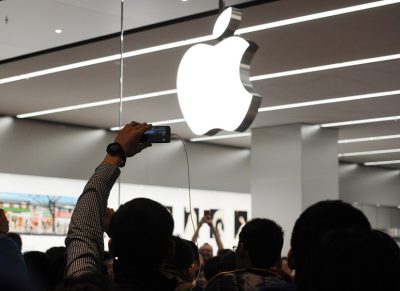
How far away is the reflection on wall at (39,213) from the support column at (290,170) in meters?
1.62

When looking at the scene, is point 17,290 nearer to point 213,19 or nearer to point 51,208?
point 213,19

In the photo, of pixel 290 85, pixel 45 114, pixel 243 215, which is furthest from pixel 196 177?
pixel 45 114

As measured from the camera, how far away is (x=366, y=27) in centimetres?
548

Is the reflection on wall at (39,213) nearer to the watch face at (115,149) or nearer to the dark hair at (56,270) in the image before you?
the dark hair at (56,270)

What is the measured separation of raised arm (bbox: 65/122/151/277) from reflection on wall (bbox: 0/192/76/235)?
4.97 m

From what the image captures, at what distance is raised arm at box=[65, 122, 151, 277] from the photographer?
5.88ft

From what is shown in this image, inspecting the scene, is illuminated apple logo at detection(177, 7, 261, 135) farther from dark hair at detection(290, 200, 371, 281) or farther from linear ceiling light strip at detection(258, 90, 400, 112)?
dark hair at detection(290, 200, 371, 281)

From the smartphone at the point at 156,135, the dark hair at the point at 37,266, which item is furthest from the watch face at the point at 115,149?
the dark hair at the point at 37,266

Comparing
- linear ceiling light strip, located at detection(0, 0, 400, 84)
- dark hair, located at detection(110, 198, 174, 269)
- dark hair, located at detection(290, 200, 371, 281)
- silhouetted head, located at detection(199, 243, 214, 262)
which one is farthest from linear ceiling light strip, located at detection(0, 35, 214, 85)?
dark hair, located at detection(290, 200, 371, 281)

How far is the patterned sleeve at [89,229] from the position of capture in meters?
1.79

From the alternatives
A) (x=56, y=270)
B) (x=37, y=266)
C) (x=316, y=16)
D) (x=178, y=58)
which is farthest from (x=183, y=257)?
(x=178, y=58)

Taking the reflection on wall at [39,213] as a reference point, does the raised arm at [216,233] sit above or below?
below

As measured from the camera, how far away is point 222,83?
15.2 feet

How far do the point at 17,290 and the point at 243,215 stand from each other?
14.8 feet
